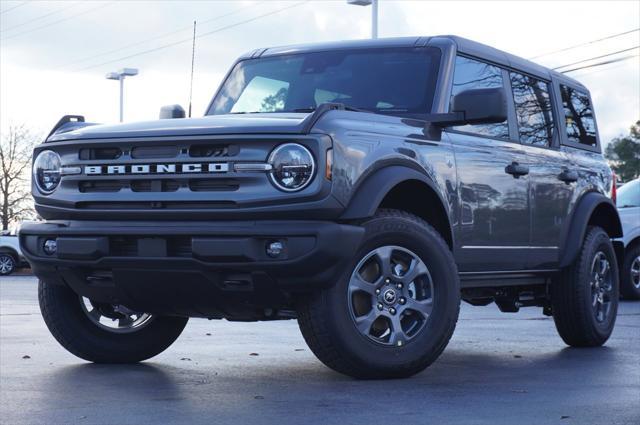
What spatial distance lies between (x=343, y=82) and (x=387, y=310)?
1.77 meters

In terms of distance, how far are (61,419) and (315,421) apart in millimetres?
1033

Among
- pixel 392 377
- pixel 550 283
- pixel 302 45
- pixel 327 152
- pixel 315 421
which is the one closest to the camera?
pixel 315 421

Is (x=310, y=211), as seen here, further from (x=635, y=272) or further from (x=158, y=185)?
(x=635, y=272)

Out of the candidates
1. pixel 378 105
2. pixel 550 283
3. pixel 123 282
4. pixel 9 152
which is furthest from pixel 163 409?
pixel 9 152

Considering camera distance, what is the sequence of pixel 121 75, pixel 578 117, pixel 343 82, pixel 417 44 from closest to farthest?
pixel 343 82 < pixel 417 44 < pixel 578 117 < pixel 121 75

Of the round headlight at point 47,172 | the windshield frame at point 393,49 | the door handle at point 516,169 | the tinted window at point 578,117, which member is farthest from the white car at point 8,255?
the round headlight at point 47,172

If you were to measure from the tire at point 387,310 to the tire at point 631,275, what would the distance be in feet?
32.6

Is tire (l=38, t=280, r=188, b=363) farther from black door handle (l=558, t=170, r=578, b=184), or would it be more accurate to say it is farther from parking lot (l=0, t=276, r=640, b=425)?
black door handle (l=558, t=170, r=578, b=184)

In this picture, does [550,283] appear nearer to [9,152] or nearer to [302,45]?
[302,45]

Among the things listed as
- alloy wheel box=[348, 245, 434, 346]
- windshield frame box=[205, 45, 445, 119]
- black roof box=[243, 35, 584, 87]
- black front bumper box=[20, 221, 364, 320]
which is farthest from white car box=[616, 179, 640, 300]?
black front bumper box=[20, 221, 364, 320]

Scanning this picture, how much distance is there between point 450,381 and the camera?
654 cm

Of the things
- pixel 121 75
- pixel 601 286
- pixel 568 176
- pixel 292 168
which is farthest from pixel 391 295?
pixel 121 75

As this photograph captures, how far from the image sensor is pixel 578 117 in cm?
962

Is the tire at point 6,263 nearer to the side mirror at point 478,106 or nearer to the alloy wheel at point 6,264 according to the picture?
the alloy wheel at point 6,264
